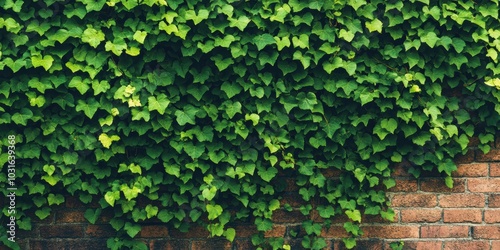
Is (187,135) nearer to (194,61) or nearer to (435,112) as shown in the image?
(194,61)

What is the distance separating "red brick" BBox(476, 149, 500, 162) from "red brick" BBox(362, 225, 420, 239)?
0.51 meters

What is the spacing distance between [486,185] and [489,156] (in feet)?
0.52

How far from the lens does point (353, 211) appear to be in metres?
3.29

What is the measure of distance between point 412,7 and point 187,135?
4.36 ft

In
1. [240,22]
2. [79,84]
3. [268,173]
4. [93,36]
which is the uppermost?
[240,22]

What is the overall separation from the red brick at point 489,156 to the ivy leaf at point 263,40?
1288mm

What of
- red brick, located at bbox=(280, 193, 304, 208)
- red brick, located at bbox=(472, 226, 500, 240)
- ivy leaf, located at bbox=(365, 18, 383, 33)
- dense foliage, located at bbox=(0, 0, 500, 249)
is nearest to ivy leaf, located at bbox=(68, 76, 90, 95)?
dense foliage, located at bbox=(0, 0, 500, 249)

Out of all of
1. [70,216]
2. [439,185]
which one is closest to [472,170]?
[439,185]

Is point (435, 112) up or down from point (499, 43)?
down

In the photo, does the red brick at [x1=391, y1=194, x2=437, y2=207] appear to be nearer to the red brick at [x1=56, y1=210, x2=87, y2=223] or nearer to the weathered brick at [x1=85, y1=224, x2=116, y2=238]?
the weathered brick at [x1=85, y1=224, x2=116, y2=238]

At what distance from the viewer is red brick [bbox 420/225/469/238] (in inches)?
132

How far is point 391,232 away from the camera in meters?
3.37

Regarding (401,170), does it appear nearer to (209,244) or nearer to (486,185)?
(486,185)

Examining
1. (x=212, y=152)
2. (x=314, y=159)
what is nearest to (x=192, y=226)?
(x=212, y=152)
